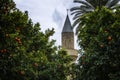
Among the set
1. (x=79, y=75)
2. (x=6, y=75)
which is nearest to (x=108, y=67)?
(x=79, y=75)

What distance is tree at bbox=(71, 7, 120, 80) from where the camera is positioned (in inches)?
817

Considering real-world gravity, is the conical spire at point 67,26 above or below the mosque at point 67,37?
above

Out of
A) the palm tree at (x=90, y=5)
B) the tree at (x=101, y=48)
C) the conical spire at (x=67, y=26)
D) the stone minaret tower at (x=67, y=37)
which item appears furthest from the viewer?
the stone minaret tower at (x=67, y=37)

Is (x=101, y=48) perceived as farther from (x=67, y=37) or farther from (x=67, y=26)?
(x=67, y=37)

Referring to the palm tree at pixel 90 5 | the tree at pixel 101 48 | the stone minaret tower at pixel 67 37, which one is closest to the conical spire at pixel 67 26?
the stone minaret tower at pixel 67 37

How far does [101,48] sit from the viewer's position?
21297mm

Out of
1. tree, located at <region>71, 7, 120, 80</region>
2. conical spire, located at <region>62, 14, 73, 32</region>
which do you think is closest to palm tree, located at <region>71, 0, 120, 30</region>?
tree, located at <region>71, 7, 120, 80</region>

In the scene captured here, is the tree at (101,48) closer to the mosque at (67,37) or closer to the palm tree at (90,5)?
the palm tree at (90,5)

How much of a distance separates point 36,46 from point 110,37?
25.7 feet

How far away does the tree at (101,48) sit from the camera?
68.1 ft

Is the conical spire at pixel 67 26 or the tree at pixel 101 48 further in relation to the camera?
the conical spire at pixel 67 26

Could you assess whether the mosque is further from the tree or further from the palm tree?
the tree

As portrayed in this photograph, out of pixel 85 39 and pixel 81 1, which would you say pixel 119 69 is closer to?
pixel 85 39

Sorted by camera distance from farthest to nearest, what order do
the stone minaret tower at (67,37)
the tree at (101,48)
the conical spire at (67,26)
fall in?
the stone minaret tower at (67,37) < the conical spire at (67,26) < the tree at (101,48)
